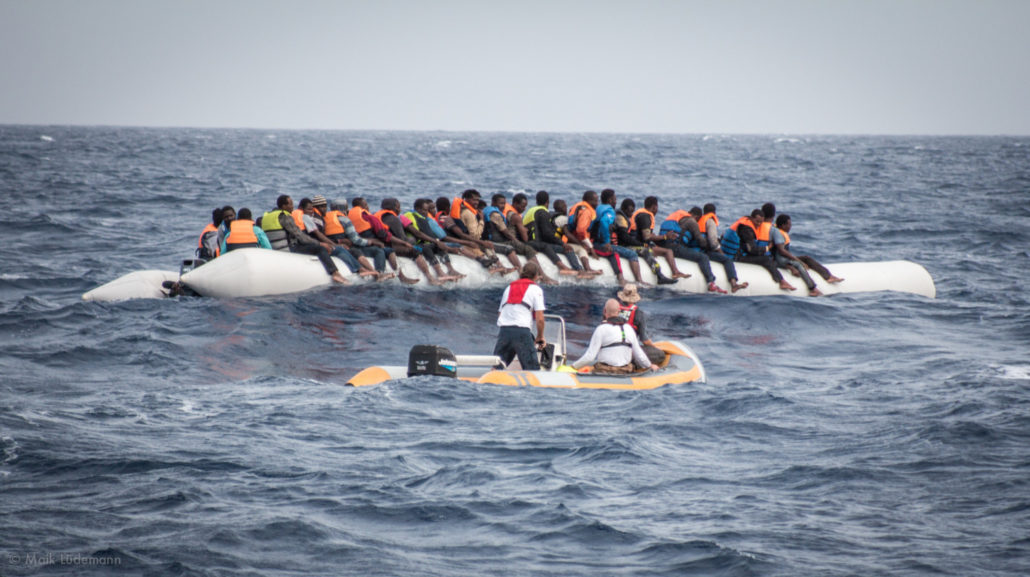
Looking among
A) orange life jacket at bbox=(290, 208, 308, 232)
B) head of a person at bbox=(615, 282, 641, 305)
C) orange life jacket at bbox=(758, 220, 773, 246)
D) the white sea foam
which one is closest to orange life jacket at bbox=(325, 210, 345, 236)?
orange life jacket at bbox=(290, 208, 308, 232)

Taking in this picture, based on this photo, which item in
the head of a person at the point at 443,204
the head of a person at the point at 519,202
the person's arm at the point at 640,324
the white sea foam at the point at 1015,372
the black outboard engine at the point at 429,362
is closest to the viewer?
the black outboard engine at the point at 429,362

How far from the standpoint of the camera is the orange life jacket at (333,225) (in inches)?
591

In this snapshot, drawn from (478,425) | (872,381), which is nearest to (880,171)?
(872,381)

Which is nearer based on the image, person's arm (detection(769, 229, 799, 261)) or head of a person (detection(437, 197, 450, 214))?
head of a person (detection(437, 197, 450, 214))

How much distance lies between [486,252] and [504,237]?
0.47m

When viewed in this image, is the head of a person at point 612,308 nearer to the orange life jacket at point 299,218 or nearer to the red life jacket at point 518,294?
the red life jacket at point 518,294

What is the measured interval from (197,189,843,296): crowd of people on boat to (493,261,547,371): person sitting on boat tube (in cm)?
509

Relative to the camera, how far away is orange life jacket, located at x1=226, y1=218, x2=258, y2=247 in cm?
1457

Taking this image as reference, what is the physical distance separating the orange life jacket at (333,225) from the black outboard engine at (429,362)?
18.2 feet

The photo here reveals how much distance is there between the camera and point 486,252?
15664 millimetres

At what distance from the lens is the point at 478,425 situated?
8711mm

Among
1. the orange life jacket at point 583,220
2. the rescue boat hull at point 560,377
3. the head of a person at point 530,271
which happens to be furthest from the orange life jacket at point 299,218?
the head of a person at point 530,271

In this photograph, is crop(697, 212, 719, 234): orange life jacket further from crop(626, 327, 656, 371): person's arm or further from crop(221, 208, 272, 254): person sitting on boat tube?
crop(221, 208, 272, 254): person sitting on boat tube

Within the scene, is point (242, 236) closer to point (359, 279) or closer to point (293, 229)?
point (293, 229)
